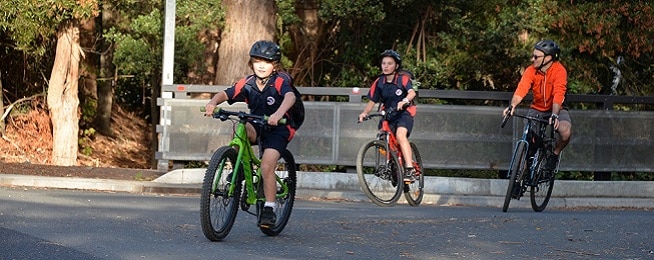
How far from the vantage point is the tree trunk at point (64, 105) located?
1057 inches

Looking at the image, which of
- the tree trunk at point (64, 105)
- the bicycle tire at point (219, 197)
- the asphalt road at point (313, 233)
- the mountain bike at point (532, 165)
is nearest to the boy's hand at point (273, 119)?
the bicycle tire at point (219, 197)

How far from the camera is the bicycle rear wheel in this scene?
1450cm

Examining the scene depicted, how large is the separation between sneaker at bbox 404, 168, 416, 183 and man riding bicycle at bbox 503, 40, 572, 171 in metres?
1.40

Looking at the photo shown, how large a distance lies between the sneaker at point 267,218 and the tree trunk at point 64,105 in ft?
56.1

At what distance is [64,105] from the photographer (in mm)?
27344

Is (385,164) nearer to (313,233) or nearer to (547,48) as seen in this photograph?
(547,48)

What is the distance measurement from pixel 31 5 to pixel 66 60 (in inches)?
154

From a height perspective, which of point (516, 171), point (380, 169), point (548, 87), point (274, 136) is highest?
point (548, 87)

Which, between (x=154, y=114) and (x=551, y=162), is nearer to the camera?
(x=551, y=162)

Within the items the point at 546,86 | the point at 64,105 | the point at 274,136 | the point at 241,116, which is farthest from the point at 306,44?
the point at 241,116

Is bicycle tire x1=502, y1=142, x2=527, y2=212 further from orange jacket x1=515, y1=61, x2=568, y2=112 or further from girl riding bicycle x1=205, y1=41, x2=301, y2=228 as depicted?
girl riding bicycle x1=205, y1=41, x2=301, y2=228

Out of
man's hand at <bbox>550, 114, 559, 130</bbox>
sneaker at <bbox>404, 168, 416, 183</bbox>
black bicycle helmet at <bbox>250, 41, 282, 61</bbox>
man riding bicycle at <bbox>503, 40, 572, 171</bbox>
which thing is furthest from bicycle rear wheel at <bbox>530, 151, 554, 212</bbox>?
black bicycle helmet at <bbox>250, 41, 282, 61</bbox>

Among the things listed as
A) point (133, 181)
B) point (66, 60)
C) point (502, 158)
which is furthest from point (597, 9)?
point (66, 60)

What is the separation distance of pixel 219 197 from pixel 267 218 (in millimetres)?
557
